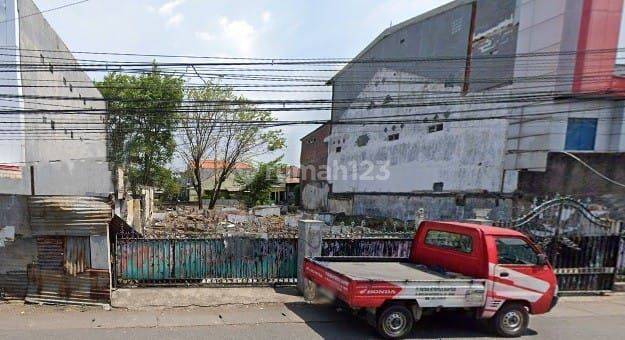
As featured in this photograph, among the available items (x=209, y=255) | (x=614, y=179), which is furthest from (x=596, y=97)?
(x=209, y=255)

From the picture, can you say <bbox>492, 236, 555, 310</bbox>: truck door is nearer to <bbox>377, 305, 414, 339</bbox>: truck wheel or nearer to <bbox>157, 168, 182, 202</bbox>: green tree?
<bbox>377, 305, 414, 339</bbox>: truck wheel

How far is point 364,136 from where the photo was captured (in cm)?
2566

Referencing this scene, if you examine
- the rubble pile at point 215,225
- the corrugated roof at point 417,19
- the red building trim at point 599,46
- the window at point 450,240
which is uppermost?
the corrugated roof at point 417,19

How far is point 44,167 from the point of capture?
47.9ft

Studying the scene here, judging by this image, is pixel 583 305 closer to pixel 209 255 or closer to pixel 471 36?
pixel 209 255

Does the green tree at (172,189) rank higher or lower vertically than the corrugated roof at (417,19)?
lower

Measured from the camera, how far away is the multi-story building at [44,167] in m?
6.68

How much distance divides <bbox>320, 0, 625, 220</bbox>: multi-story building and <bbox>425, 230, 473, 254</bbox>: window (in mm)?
4908

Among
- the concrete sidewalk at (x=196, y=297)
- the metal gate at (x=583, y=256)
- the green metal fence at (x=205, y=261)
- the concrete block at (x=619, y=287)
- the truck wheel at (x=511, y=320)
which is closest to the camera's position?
the truck wheel at (x=511, y=320)

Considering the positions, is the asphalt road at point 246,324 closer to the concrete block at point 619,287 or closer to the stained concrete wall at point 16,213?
the stained concrete wall at point 16,213

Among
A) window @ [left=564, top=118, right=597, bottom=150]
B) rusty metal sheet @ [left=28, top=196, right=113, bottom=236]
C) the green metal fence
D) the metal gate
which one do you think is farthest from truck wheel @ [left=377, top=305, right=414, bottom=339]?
window @ [left=564, top=118, right=597, bottom=150]

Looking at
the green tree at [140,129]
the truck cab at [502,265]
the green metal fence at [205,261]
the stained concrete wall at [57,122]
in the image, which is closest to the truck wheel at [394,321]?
the truck cab at [502,265]

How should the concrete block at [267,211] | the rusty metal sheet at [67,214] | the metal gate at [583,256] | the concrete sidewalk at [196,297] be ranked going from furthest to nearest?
the concrete block at [267,211] → the metal gate at [583,256] → the concrete sidewalk at [196,297] → the rusty metal sheet at [67,214]

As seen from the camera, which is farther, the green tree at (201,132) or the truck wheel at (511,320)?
the green tree at (201,132)
